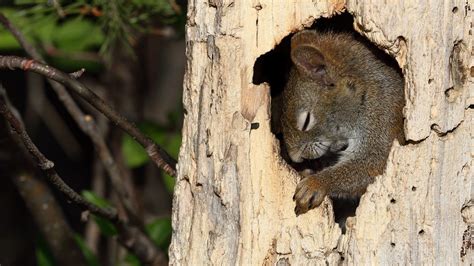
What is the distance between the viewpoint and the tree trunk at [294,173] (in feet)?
8.64

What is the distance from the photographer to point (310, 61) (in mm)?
3004

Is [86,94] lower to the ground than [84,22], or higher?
lower

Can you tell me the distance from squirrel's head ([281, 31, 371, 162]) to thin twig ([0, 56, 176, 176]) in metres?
0.44

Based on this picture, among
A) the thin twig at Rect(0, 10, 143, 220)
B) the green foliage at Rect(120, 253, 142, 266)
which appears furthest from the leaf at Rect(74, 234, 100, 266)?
the thin twig at Rect(0, 10, 143, 220)

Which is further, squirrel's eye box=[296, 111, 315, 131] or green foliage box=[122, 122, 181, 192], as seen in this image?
green foliage box=[122, 122, 181, 192]

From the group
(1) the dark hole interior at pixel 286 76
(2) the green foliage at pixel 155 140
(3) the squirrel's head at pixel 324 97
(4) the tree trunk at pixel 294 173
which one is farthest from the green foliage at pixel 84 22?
(4) the tree trunk at pixel 294 173

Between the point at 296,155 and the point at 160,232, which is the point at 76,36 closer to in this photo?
the point at 160,232

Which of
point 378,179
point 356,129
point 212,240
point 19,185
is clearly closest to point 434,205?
point 378,179

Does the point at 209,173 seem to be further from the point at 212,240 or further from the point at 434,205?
the point at 434,205

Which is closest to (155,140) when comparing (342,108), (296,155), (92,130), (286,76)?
(92,130)

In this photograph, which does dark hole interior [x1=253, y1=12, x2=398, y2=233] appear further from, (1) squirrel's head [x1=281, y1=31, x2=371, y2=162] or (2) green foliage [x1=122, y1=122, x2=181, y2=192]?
(2) green foliage [x1=122, y1=122, x2=181, y2=192]

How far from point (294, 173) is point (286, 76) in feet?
1.83

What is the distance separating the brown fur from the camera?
2.96 m

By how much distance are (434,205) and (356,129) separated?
1.41 feet
